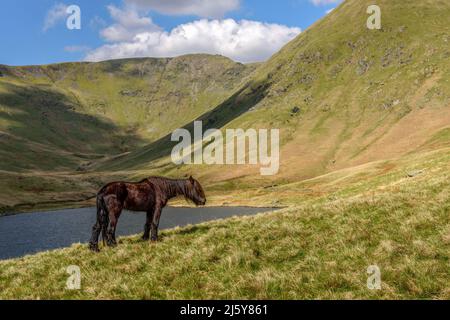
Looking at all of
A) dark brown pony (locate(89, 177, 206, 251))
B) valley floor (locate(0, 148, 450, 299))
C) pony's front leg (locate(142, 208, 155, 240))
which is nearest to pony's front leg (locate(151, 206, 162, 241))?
dark brown pony (locate(89, 177, 206, 251))

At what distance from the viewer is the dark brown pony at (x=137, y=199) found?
54.2 feet

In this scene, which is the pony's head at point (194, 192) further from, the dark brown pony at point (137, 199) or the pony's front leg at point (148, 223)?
the pony's front leg at point (148, 223)

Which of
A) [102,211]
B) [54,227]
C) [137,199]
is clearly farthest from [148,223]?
[54,227]

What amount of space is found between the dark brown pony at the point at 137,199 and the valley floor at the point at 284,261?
2.84 ft

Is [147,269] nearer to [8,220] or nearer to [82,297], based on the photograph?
[82,297]

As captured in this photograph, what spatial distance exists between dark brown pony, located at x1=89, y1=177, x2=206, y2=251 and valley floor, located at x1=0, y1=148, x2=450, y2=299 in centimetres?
87

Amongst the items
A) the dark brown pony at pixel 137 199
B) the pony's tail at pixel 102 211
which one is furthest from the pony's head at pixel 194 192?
the pony's tail at pixel 102 211

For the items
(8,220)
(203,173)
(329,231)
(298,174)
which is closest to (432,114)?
(298,174)

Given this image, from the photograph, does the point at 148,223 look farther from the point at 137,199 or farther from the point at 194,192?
the point at 194,192

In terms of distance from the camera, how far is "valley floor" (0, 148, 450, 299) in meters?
10.8

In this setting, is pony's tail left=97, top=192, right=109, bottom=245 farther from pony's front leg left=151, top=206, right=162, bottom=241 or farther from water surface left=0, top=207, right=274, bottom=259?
water surface left=0, top=207, right=274, bottom=259

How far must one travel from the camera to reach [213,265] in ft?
43.3

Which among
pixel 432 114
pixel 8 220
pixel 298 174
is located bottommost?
pixel 8 220
